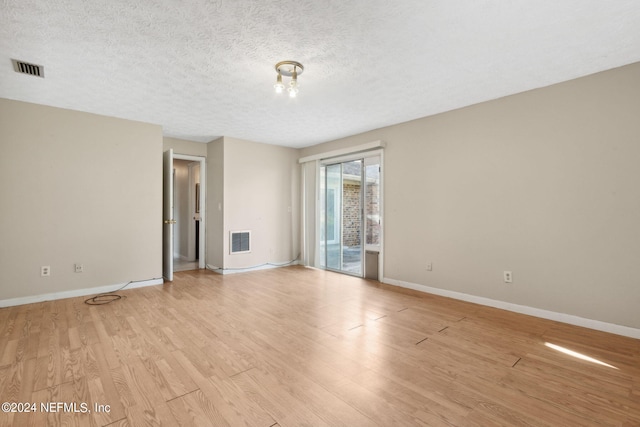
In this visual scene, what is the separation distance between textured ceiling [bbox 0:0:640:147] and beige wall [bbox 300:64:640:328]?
30cm

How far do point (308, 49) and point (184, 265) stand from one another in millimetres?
5386

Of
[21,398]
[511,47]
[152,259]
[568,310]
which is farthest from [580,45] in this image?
[152,259]

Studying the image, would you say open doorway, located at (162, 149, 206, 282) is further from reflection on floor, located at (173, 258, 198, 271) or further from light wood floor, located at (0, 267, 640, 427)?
light wood floor, located at (0, 267, 640, 427)

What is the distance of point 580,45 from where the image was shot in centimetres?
233

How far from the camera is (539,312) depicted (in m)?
3.12

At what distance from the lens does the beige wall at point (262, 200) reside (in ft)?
17.6

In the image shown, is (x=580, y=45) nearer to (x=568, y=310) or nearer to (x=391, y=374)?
(x=568, y=310)

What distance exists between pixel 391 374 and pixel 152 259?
13.3 ft

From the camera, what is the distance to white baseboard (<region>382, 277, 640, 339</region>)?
8.73 ft

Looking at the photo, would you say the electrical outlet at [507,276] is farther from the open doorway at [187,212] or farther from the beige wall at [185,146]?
the beige wall at [185,146]

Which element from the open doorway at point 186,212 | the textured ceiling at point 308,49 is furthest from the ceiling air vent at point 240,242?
the textured ceiling at point 308,49

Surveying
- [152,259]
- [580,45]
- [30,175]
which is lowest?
[152,259]

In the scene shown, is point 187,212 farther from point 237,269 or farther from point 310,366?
point 310,366

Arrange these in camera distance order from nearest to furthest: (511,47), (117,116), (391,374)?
1. (391,374)
2. (511,47)
3. (117,116)
